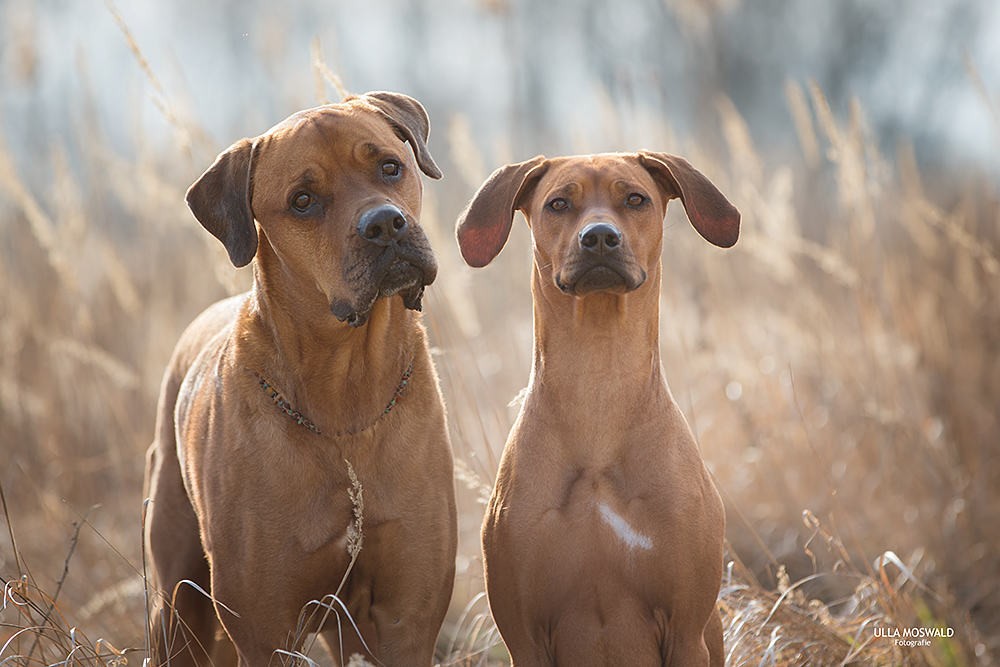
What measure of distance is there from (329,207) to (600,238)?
858 millimetres

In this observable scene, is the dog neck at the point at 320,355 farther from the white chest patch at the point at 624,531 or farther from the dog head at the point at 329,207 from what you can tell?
the white chest patch at the point at 624,531

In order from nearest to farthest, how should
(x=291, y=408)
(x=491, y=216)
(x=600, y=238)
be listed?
(x=600, y=238) < (x=291, y=408) < (x=491, y=216)

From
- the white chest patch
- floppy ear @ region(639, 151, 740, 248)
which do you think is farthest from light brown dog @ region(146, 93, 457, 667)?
floppy ear @ region(639, 151, 740, 248)

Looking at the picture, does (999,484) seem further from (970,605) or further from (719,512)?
(719,512)

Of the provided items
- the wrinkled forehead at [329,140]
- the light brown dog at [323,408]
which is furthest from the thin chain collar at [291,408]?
the wrinkled forehead at [329,140]

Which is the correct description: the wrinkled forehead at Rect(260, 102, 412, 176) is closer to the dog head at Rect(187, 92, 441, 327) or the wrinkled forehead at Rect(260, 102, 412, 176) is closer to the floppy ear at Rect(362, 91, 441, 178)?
the dog head at Rect(187, 92, 441, 327)

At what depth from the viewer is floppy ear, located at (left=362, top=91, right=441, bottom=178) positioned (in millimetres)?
3393

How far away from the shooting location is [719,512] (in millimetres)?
3102

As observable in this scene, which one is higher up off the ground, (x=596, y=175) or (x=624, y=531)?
(x=596, y=175)

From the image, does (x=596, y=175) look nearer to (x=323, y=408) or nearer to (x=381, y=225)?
(x=381, y=225)

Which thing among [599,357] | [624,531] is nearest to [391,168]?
[599,357]

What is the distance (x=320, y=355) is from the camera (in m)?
3.18

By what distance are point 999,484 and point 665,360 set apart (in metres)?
1.87

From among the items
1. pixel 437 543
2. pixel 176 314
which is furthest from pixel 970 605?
pixel 176 314
